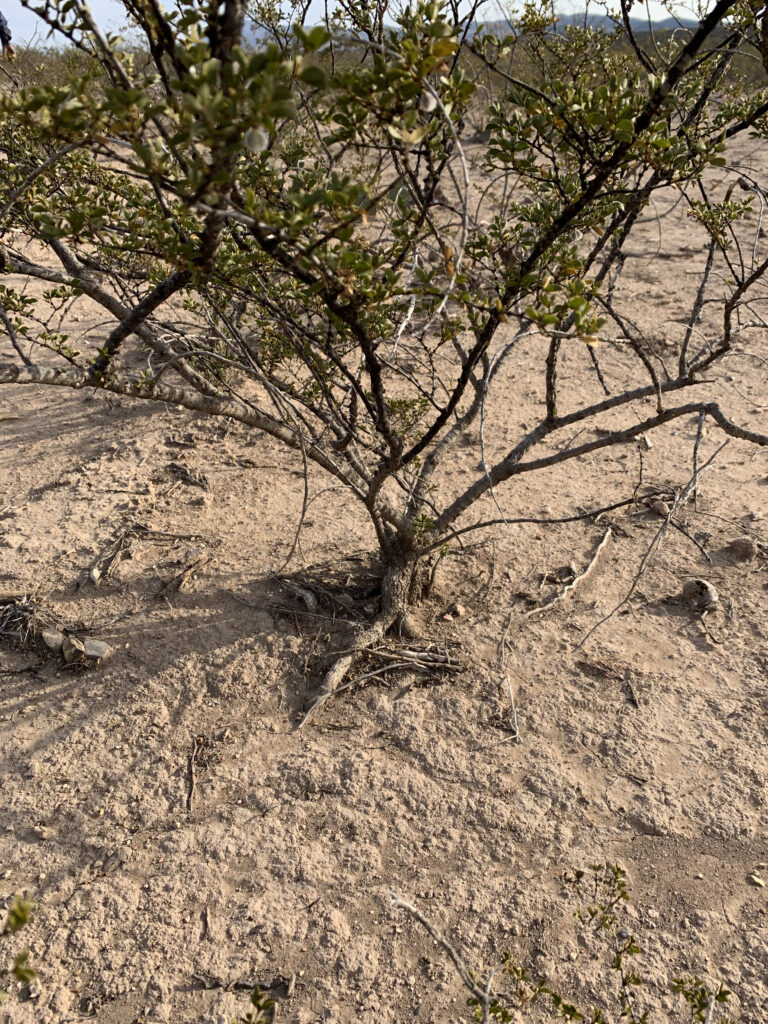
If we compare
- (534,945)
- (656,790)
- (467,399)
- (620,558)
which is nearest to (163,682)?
(534,945)

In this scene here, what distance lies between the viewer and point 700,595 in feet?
10.5

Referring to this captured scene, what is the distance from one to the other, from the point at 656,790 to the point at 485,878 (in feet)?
2.23

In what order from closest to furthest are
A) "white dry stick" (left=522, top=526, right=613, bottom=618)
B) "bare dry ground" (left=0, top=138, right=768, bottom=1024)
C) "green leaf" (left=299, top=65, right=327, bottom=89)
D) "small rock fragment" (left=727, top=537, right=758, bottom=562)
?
1. "green leaf" (left=299, top=65, right=327, bottom=89)
2. "bare dry ground" (left=0, top=138, right=768, bottom=1024)
3. "white dry stick" (left=522, top=526, right=613, bottom=618)
4. "small rock fragment" (left=727, top=537, right=758, bottom=562)

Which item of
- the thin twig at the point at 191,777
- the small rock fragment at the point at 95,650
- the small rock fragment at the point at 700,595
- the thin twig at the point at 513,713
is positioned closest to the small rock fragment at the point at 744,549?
the small rock fragment at the point at 700,595

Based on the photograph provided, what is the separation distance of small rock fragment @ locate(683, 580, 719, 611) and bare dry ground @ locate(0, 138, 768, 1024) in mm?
67

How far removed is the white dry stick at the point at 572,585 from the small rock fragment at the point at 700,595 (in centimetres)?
42

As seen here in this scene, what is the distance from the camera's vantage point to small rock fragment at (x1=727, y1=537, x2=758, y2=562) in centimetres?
338

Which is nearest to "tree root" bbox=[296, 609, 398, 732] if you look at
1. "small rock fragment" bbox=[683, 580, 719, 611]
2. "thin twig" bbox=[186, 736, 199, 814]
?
A: "thin twig" bbox=[186, 736, 199, 814]

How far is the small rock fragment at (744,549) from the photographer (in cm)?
338

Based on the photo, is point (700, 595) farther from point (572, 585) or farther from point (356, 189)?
point (356, 189)

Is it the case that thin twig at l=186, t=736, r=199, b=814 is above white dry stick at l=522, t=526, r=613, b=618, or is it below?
below

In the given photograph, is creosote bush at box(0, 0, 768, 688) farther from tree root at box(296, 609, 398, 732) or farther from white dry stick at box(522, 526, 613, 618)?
white dry stick at box(522, 526, 613, 618)

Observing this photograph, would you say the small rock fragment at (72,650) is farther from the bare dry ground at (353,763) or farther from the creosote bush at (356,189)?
the creosote bush at (356,189)

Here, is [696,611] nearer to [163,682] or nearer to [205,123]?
[163,682]
